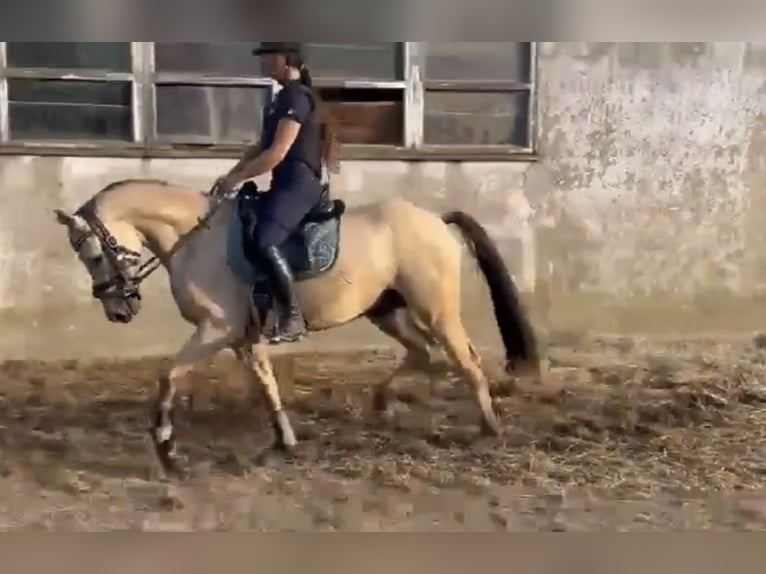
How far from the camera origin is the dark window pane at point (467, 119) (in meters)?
1.48

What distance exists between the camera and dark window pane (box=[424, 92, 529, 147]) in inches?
58.4

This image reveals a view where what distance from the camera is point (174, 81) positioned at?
147cm

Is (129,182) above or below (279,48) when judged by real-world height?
below

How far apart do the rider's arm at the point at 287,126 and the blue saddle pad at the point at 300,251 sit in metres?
0.08

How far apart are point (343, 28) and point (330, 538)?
2.32ft

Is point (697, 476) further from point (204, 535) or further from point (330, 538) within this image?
point (204, 535)

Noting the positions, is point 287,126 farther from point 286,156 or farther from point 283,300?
point 283,300

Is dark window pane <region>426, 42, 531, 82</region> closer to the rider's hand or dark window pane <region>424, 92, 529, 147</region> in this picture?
dark window pane <region>424, 92, 529, 147</region>

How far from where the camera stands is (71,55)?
1458 millimetres

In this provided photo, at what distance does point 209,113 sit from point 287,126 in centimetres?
12

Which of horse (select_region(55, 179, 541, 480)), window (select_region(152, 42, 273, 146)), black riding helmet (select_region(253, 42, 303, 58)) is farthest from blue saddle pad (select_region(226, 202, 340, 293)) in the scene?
black riding helmet (select_region(253, 42, 303, 58))

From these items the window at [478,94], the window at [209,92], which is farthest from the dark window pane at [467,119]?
the window at [209,92]

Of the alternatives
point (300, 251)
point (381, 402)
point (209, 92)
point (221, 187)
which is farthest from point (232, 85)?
point (381, 402)

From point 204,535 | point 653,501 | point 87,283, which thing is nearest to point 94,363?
point 87,283
